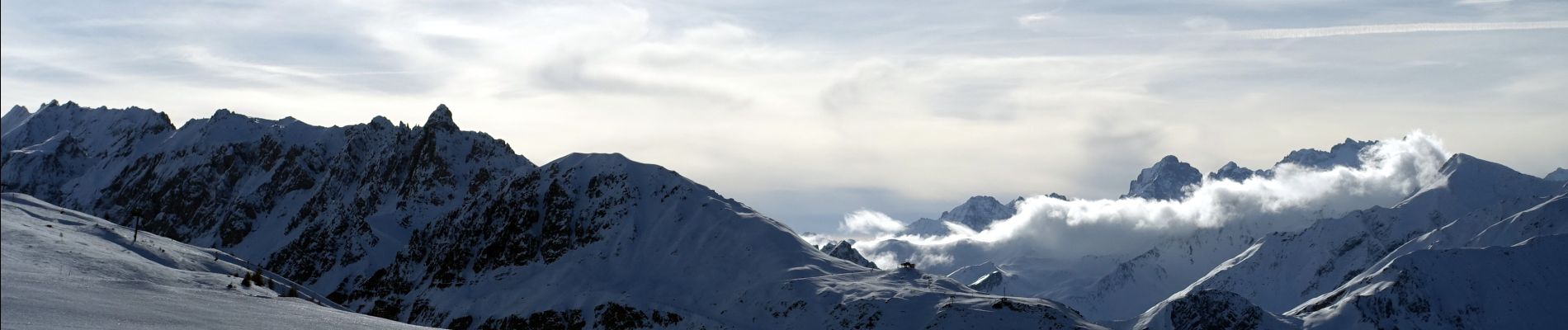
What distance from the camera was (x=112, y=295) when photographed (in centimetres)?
3073

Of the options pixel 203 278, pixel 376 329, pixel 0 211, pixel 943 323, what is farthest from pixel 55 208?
pixel 943 323

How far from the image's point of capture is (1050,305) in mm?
196875

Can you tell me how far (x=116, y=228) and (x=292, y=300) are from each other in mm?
39587

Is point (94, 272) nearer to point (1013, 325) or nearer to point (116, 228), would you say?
point (116, 228)

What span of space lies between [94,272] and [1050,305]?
6719 inches

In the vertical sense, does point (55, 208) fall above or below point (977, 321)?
above

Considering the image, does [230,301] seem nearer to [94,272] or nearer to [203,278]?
[94,272]

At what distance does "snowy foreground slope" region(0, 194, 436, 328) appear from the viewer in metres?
24.7

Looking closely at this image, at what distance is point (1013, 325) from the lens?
184500 millimetres

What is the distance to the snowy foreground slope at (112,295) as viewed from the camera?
2473 cm

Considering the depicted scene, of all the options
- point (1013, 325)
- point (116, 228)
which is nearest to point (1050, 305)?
point (1013, 325)

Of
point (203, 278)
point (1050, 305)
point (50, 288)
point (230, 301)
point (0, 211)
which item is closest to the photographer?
point (0, 211)

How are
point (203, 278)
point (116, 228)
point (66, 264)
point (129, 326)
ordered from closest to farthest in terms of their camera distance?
point (129, 326) → point (66, 264) → point (203, 278) → point (116, 228)

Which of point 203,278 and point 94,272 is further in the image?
point 203,278
